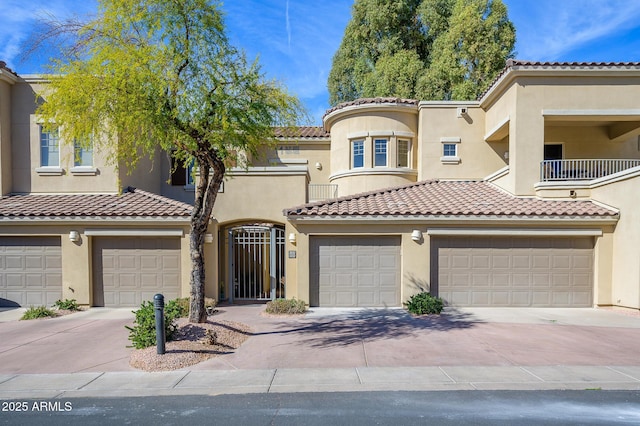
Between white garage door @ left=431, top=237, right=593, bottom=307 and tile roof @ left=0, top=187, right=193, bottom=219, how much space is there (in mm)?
9444

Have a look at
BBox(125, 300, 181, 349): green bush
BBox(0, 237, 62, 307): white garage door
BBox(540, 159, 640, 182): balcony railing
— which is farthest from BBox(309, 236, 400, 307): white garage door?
BBox(0, 237, 62, 307): white garage door

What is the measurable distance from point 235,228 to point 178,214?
6.72ft

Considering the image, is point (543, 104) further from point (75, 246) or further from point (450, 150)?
point (75, 246)

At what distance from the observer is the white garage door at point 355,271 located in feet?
40.5

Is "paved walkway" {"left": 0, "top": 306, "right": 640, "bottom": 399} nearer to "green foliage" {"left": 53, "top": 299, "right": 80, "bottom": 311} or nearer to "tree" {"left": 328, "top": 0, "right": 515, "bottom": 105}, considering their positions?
"green foliage" {"left": 53, "top": 299, "right": 80, "bottom": 311}

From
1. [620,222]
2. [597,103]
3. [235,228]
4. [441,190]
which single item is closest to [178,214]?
[235,228]

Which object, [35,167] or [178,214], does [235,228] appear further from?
[35,167]

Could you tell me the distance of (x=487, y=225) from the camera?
12.1 metres

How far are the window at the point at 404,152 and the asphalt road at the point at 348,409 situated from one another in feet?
41.6

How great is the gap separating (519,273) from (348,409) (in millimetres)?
9586

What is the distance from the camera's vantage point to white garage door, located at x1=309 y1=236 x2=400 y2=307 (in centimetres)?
1236

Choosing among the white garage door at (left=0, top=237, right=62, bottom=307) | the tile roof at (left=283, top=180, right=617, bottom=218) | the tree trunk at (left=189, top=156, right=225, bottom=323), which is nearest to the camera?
the tree trunk at (left=189, top=156, right=225, bottom=323)

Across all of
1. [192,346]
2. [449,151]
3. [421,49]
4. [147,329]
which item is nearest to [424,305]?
[192,346]

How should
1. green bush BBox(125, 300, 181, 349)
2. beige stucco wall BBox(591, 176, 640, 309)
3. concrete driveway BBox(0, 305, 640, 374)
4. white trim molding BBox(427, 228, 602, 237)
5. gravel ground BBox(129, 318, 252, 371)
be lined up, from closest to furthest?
1. gravel ground BBox(129, 318, 252, 371)
2. concrete driveway BBox(0, 305, 640, 374)
3. green bush BBox(125, 300, 181, 349)
4. beige stucco wall BBox(591, 176, 640, 309)
5. white trim molding BBox(427, 228, 602, 237)
